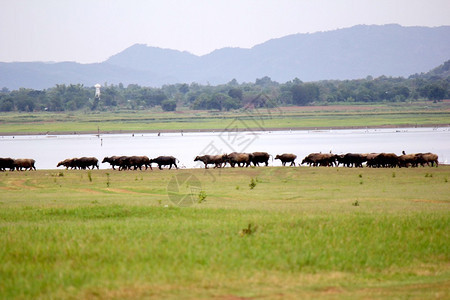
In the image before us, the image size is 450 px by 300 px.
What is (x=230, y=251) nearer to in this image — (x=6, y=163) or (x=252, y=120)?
(x=6, y=163)

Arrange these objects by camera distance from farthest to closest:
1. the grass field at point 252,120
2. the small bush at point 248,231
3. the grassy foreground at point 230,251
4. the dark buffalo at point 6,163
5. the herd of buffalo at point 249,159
A: the grass field at point 252,120, the dark buffalo at point 6,163, the herd of buffalo at point 249,159, the small bush at point 248,231, the grassy foreground at point 230,251

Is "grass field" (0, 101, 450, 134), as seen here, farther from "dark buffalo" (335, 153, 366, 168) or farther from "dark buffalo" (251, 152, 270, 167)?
"dark buffalo" (335, 153, 366, 168)

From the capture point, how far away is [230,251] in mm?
12820

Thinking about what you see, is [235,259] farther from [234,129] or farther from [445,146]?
[234,129]

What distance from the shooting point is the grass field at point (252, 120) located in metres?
116

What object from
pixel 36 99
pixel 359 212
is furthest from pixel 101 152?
pixel 36 99

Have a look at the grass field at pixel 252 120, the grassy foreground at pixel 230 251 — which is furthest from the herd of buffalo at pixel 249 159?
the grass field at pixel 252 120

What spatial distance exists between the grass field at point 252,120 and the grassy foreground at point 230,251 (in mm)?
94001

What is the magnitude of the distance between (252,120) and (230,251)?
12056cm

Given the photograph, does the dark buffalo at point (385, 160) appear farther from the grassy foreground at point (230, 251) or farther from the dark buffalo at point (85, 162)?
the grassy foreground at point (230, 251)

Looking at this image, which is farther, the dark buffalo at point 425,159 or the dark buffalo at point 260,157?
the dark buffalo at point 260,157

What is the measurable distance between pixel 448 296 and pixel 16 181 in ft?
92.4

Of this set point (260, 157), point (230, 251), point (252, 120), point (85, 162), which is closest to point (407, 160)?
point (260, 157)

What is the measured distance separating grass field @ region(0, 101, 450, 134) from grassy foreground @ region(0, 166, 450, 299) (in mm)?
94001
